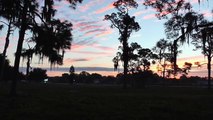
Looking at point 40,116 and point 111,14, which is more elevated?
point 111,14

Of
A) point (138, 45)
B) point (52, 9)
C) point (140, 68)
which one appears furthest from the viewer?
point (140, 68)

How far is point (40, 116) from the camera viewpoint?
13.9 m

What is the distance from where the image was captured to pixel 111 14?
61.3 meters

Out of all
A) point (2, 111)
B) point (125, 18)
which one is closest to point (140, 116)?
point (2, 111)

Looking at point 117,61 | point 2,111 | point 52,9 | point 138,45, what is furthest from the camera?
point 138,45

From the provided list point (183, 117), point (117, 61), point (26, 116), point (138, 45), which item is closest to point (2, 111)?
point (26, 116)

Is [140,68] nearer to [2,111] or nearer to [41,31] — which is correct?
[41,31]

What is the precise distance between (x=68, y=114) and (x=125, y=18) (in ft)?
153

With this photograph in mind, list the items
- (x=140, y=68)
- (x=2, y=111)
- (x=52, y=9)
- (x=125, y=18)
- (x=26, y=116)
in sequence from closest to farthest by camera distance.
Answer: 1. (x=26, y=116)
2. (x=2, y=111)
3. (x=52, y=9)
4. (x=125, y=18)
5. (x=140, y=68)

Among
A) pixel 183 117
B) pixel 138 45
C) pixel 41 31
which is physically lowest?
pixel 183 117

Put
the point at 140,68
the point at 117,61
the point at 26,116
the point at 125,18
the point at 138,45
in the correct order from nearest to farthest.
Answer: the point at 26,116
the point at 125,18
the point at 117,61
the point at 138,45
the point at 140,68

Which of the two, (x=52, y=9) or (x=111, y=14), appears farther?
(x=111, y=14)

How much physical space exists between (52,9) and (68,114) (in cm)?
1236

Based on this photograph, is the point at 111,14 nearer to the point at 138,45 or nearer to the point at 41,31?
the point at 138,45
